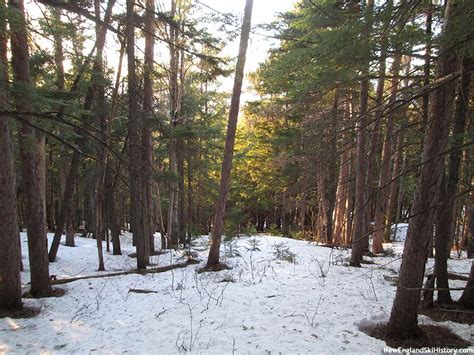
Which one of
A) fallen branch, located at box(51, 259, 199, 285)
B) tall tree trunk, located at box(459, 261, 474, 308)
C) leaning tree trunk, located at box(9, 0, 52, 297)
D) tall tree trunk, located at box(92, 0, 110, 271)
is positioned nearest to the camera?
tall tree trunk, located at box(459, 261, 474, 308)

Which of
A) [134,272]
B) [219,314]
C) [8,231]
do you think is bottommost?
[134,272]

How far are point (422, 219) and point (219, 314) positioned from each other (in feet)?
12.2

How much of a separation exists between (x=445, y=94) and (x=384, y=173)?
7.79 metres

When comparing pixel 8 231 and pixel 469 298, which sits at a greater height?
pixel 8 231

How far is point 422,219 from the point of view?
473 centimetres

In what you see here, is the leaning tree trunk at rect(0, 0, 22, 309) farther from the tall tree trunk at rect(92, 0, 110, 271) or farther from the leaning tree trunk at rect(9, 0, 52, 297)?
the tall tree trunk at rect(92, 0, 110, 271)

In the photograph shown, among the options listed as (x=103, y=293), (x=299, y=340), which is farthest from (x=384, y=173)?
(x=103, y=293)

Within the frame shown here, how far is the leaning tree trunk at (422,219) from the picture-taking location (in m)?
4.52

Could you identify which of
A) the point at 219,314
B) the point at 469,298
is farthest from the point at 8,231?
the point at 469,298

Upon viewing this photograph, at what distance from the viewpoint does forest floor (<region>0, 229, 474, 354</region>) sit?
4.94 meters

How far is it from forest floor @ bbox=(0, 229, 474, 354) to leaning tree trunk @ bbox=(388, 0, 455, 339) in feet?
1.81

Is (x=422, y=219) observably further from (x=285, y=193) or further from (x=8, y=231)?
(x=8, y=231)

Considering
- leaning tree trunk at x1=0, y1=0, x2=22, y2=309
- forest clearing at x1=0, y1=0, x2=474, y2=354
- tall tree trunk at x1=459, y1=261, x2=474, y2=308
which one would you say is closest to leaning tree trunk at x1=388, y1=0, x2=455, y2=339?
forest clearing at x1=0, y1=0, x2=474, y2=354

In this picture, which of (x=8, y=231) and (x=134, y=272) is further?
(x=134, y=272)
